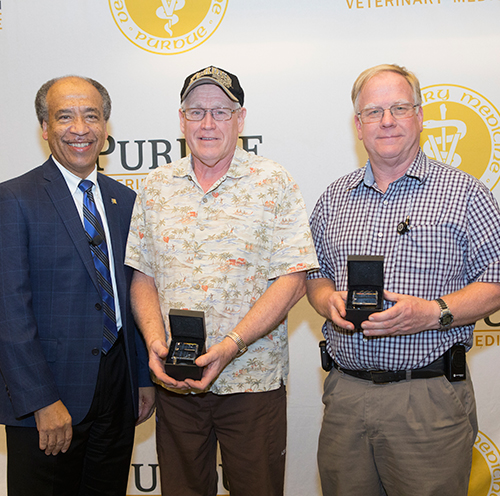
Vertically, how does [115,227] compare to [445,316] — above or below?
above

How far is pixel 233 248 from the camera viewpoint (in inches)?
68.4

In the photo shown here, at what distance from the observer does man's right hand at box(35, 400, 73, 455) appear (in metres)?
1.70

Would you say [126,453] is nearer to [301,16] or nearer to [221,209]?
[221,209]

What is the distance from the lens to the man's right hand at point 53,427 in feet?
5.59

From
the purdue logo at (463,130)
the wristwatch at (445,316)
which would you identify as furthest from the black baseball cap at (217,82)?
the purdue logo at (463,130)

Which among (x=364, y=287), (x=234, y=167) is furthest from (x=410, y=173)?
(x=234, y=167)

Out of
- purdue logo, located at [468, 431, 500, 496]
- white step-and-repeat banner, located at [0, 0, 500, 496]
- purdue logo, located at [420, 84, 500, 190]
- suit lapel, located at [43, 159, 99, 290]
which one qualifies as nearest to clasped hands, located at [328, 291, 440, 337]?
suit lapel, located at [43, 159, 99, 290]

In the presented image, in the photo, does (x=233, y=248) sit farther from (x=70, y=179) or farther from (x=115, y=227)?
(x=70, y=179)

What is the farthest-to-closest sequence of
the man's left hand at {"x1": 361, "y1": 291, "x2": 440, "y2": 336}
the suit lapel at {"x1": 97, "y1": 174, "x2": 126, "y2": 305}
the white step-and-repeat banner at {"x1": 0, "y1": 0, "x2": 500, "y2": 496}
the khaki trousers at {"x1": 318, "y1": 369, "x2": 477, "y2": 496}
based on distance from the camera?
the white step-and-repeat banner at {"x1": 0, "y1": 0, "x2": 500, "y2": 496}
the suit lapel at {"x1": 97, "y1": 174, "x2": 126, "y2": 305}
the khaki trousers at {"x1": 318, "y1": 369, "x2": 477, "y2": 496}
the man's left hand at {"x1": 361, "y1": 291, "x2": 440, "y2": 336}

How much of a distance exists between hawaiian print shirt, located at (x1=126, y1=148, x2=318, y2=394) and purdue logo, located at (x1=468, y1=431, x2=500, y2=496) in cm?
150

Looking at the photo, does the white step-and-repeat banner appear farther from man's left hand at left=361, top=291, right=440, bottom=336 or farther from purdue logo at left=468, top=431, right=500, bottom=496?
man's left hand at left=361, top=291, right=440, bottom=336

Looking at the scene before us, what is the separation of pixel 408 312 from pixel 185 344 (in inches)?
28.6

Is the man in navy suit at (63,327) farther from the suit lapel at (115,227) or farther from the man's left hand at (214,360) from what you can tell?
the man's left hand at (214,360)

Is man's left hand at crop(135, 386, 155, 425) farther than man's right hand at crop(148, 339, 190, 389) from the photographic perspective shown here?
Yes
